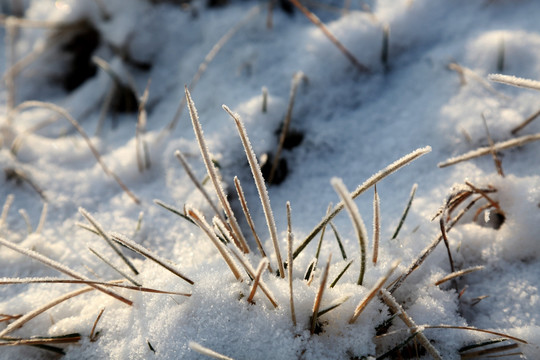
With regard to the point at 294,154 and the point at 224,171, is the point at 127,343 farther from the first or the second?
the point at 294,154

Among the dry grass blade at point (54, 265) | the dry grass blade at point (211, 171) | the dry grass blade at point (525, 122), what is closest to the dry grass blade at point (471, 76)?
the dry grass blade at point (525, 122)

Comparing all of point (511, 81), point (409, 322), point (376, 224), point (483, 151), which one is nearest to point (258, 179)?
point (376, 224)

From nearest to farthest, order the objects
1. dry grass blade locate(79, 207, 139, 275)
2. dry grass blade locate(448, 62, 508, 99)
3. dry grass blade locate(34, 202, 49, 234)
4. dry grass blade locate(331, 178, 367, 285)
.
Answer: dry grass blade locate(331, 178, 367, 285) < dry grass blade locate(79, 207, 139, 275) < dry grass blade locate(34, 202, 49, 234) < dry grass blade locate(448, 62, 508, 99)

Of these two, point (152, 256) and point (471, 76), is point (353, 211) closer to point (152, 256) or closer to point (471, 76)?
point (152, 256)

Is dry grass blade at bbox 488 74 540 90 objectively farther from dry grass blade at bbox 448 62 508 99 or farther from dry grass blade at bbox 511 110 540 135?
dry grass blade at bbox 448 62 508 99

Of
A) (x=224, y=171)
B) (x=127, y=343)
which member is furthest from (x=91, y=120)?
(x=127, y=343)

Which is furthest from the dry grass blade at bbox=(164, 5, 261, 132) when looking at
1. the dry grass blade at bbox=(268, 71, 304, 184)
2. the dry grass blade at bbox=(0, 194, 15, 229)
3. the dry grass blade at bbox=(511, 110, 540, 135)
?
the dry grass blade at bbox=(511, 110, 540, 135)

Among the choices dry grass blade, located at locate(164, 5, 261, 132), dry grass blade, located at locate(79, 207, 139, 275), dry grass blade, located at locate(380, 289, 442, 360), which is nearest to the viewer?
dry grass blade, located at locate(380, 289, 442, 360)
